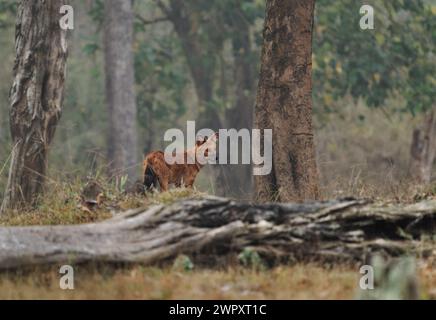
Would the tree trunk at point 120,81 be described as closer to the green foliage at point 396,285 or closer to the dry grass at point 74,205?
the dry grass at point 74,205

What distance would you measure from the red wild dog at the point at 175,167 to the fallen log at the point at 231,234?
2136 millimetres

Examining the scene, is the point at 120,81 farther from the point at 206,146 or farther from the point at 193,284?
the point at 193,284

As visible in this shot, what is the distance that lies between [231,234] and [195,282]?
28.8 inches

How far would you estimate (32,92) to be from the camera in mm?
12172

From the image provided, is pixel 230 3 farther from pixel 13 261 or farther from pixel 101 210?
pixel 13 261

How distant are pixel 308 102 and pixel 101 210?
116 inches

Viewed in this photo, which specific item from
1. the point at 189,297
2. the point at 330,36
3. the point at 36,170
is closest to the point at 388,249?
the point at 189,297

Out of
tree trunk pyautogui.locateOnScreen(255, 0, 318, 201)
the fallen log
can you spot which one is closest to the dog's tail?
tree trunk pyautogui.locateOnScreen(255, 0, 318, 201)

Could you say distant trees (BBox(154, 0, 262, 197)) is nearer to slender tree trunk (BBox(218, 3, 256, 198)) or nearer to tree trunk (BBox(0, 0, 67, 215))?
slender tree trunk (BBox(218, 3, 256, 198))

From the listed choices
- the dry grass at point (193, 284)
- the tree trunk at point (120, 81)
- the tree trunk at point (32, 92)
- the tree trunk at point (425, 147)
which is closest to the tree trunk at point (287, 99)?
the tree trunk at point (32, 92)

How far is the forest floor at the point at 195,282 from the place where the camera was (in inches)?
322

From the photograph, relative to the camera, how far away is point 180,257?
28.7 ft

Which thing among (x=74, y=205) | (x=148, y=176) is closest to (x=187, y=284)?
(x=74, y=205)

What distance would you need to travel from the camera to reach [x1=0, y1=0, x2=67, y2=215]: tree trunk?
12.2 m
